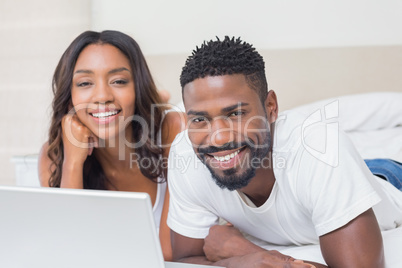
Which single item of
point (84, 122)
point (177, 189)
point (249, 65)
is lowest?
point (177, 189)

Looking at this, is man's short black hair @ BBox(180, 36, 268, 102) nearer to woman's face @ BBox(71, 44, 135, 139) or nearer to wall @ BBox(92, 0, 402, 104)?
woman's face @ BBox(71, 44, 135, 139)

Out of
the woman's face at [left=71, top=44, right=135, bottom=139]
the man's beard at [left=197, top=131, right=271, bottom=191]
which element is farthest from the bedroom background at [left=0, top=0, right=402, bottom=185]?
the man's beard at [left=197, top=131, right=271, bottom=191]

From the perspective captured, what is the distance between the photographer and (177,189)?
1.23 metres

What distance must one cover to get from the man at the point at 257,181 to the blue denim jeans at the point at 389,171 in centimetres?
24

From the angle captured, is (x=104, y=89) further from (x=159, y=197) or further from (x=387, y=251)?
(x=387, y=251)

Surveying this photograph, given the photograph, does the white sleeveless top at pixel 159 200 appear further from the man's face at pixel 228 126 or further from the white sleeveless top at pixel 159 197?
the man's face at pixel 228 126

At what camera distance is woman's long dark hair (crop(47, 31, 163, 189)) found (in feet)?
5.13

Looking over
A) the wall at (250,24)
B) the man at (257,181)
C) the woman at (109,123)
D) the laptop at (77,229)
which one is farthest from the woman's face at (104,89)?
the wall at (250,24)

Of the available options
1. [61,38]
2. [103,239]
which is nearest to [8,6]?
[61,38]

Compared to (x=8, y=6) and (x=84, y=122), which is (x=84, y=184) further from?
(x=8, y=6)

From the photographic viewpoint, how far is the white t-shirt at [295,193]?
93 centimetres

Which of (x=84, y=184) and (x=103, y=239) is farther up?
(x=103, y=239)

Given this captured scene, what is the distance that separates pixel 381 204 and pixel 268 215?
0.31 meters

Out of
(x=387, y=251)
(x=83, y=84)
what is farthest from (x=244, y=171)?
(x=83, y=84)
